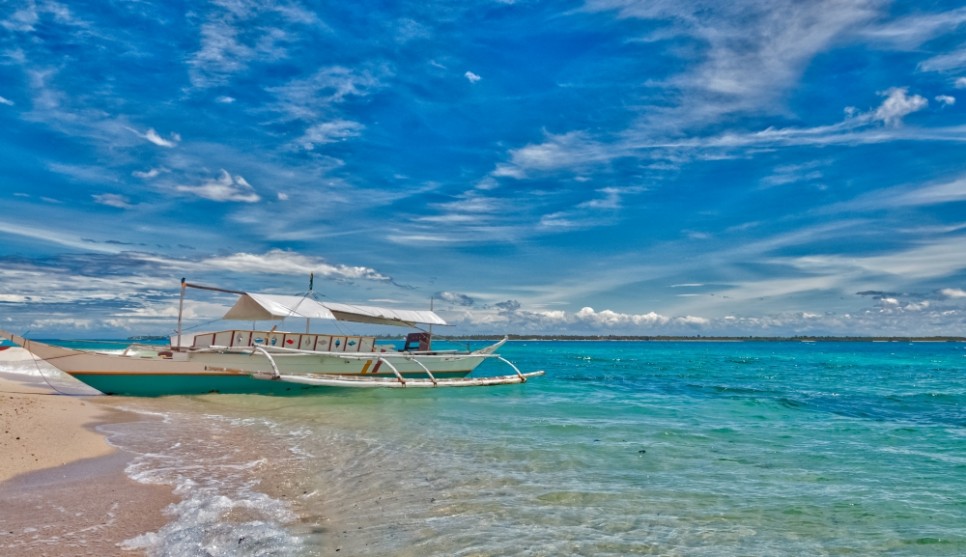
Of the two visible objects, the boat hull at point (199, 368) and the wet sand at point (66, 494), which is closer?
the wet sand at point (66, 494)

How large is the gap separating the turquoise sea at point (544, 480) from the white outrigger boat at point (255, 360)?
1244 millimetres

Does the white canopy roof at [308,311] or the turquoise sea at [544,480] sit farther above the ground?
the white canopy roof at [308,311]

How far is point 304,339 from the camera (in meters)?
23.5

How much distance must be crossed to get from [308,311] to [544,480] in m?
17.8

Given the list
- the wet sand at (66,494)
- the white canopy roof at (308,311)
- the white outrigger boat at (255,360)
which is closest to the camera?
the wet sand at (66,494)

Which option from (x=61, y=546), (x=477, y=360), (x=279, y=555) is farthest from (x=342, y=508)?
(x=477, y=360)

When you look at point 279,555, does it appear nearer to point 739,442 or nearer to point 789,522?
point 789,522

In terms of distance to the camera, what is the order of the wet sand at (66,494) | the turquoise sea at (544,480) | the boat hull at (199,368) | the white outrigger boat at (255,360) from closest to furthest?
the wet sand at (66,494)
the turquoise sea at (544,480)
the boat hull at (199,368)
the white outrigger boat at (255,360)

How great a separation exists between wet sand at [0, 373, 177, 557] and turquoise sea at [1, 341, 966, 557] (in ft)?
1.15

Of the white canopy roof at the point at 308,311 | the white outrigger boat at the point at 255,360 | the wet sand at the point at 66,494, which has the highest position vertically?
the white canopy roof at the point at 308,311

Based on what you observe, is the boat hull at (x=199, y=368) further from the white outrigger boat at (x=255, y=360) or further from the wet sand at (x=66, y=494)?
the wet sand at (x=66, y=494)

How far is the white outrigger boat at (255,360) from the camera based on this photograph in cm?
1906

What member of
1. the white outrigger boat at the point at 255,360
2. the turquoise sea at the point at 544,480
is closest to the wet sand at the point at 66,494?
the turquoise sea at the point at 544,480

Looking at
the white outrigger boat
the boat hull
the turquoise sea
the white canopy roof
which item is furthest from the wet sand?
the white canopy roof
